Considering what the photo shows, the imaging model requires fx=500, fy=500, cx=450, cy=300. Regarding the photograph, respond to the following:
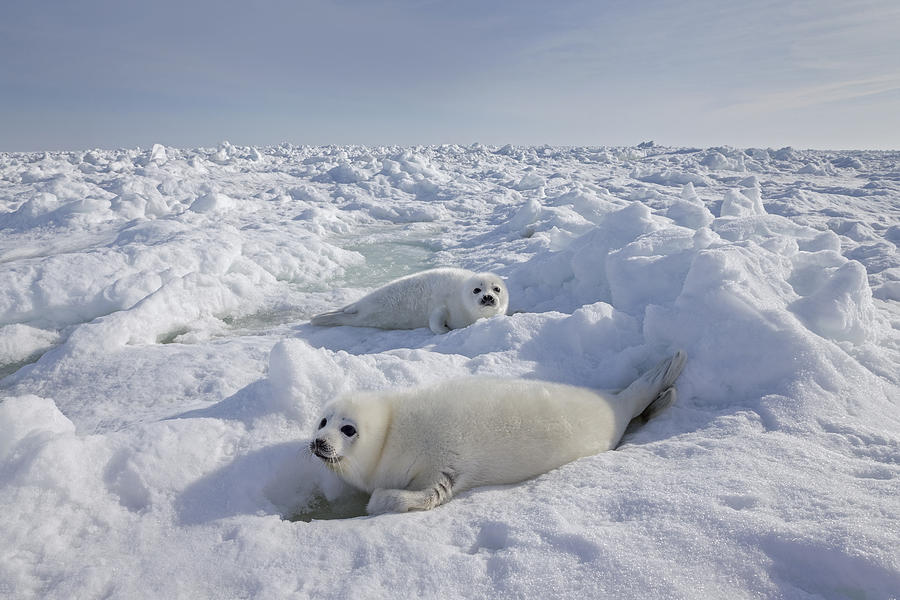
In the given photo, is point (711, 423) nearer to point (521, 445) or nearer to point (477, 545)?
point (521, 445)

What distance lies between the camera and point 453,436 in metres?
1.76

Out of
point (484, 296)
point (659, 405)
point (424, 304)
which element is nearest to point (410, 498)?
point (659, 405)

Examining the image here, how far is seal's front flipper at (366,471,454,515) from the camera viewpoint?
159cm

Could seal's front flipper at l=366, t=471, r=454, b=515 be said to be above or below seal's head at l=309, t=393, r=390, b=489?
below

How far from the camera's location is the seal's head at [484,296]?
3766mm

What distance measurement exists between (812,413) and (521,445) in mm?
1108

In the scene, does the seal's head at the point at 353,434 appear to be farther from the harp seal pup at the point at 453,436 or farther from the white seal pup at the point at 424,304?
the white seal pup at the point at 424,304

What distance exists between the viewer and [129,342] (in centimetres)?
359

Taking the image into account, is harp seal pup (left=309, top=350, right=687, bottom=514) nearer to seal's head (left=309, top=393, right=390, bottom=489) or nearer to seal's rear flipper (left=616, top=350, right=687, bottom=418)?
seal's head (left=309, top=393, right=390, bottom=489)

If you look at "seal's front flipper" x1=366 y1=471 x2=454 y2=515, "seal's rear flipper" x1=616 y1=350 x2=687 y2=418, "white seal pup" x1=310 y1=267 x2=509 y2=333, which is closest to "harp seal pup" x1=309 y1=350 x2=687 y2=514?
"seal's front flipper" x1=366 y1=471 x2=454 y2=515

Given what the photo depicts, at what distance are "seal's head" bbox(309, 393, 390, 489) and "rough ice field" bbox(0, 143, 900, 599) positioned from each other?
0.15 meters

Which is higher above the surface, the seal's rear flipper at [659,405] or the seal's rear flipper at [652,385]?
the seal's rear flipper at [652,385]

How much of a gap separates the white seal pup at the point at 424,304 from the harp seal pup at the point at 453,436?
1.98 meters

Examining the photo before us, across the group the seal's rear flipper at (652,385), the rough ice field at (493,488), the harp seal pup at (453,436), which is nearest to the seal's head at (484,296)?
the rough ice field at (493,488)
